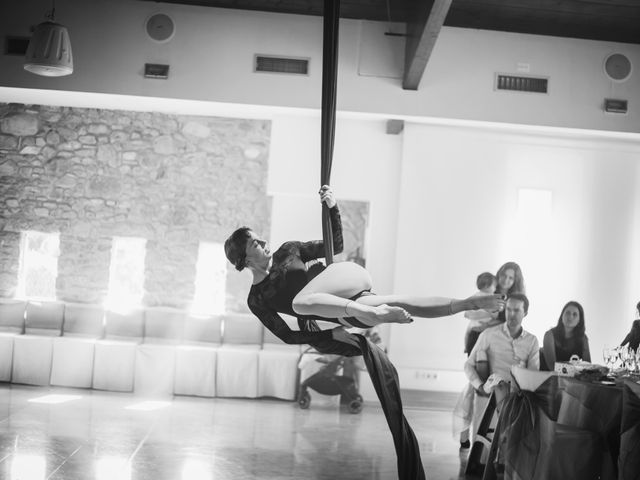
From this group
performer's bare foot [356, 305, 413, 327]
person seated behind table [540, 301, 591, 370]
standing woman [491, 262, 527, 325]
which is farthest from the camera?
standing woman [491, 262, 527, 325]

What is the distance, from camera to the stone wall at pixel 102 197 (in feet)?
27.2

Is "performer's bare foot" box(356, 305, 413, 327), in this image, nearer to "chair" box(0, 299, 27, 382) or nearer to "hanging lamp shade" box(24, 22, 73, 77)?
"hanging lamp shade" box(24, 22, 73, 77)

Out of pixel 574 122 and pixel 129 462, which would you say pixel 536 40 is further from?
pixel 129 462

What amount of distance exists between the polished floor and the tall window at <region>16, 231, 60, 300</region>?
4.12 ft

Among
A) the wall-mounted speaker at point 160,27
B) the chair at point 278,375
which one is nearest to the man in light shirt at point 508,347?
the chair at point 278,375

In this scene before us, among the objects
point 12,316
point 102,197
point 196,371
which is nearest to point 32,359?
point 12,316

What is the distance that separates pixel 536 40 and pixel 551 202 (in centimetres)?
175

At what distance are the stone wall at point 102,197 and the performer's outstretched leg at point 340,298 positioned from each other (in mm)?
5104

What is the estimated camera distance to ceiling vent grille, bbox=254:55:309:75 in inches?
280

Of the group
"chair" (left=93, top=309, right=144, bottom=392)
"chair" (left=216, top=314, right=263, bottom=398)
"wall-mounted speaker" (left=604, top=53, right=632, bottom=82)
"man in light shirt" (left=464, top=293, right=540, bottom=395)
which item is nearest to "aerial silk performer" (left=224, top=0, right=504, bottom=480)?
"man in light shirt" (left=464, top=293, right=540, bottom=395)

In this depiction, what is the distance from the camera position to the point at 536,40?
723 centimetres

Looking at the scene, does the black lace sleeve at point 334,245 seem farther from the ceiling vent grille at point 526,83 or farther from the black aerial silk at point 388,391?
the ceiling vent grille at point 526,83

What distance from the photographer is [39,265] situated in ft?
27.3

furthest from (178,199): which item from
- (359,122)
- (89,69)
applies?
(359,122)
